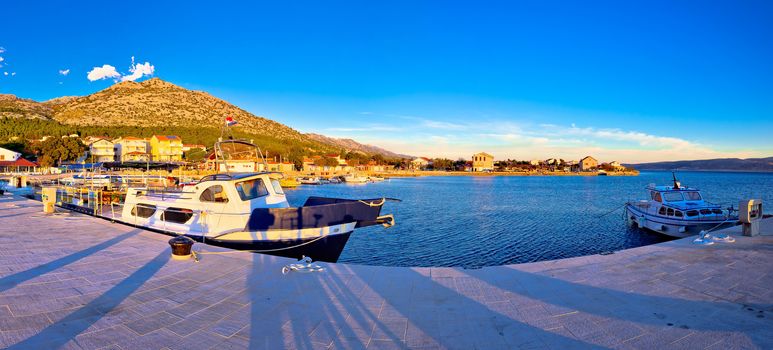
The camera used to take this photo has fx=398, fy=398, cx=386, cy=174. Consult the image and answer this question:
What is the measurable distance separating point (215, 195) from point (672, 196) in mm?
22415

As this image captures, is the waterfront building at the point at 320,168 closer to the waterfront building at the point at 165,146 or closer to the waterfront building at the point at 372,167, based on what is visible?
the waterfront building at the point at 372,167

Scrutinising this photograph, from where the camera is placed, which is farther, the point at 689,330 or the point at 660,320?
the point at 660,320

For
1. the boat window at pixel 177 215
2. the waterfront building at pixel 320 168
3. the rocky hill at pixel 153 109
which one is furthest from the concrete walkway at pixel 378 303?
the rocky hill at pixel 153 109

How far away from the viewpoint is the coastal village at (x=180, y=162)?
73.4 ft

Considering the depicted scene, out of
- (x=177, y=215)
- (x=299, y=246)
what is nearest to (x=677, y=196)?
(x=299, y=246)

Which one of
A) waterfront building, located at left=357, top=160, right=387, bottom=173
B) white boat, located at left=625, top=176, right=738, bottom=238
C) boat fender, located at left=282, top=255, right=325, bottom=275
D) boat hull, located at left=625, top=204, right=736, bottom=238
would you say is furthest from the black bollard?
waterfront building, located at left=357, top=160, right=387, bottom=173

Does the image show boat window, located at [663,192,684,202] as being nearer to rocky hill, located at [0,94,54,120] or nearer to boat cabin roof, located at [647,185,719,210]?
boat cabin roof, located at [647,185,719,210]

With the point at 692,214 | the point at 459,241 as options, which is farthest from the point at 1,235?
the point at 692,214

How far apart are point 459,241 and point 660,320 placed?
50.9 ft

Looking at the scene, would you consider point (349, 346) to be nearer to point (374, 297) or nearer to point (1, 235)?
point (374, 297)

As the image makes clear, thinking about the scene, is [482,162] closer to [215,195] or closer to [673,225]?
[673,225]

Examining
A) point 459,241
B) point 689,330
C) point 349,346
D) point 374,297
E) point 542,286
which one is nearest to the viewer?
point 349,346

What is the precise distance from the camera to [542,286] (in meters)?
7.00

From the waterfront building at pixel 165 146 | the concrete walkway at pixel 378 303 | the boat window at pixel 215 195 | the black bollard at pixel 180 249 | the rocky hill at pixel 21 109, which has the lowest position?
the concrete walkway at pixel 378 303
